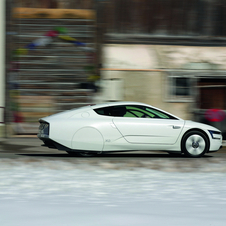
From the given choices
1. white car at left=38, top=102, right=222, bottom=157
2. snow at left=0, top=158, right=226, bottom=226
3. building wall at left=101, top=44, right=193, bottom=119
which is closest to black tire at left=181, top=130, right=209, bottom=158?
white car at left=38, top=102, right=222, bottom=157

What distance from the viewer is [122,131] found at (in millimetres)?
10352

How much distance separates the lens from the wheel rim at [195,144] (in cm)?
1068

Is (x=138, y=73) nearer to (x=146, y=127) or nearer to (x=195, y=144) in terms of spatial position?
(x=195, y=144)

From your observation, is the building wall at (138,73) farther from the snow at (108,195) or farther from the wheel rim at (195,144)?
the snow at (108,195)

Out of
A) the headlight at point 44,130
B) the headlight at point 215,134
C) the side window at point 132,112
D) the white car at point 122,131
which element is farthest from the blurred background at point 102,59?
the headlight at point 44,130

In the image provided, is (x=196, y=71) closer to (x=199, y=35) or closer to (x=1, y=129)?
(x=199, y=35)

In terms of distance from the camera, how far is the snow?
509cm

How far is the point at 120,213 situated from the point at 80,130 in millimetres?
5022

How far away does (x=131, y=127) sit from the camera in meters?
10.4

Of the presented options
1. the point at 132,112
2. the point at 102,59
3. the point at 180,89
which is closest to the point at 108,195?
the point at 132,112

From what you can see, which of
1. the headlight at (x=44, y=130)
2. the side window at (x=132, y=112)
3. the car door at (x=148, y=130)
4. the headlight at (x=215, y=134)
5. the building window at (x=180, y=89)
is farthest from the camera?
the building window at (x=180, y=89)

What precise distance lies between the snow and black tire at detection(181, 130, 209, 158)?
1133mm

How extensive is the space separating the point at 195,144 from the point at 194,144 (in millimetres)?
25

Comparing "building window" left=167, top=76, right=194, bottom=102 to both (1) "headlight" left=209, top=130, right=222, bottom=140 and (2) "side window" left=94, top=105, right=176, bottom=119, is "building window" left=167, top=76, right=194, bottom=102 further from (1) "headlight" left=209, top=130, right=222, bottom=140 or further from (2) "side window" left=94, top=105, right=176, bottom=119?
(2) "side window" left=94, top=105, right=176, bottom=119
